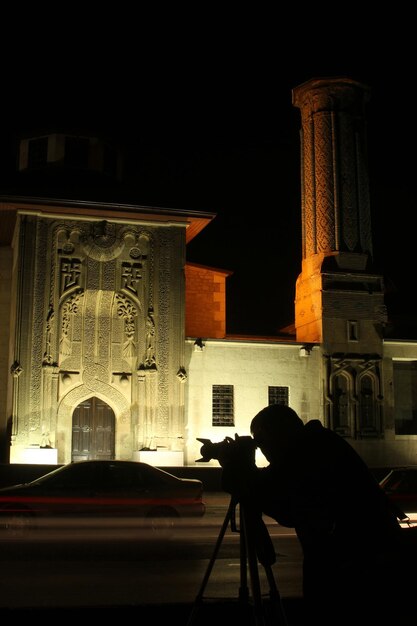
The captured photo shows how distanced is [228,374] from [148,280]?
14.4ft

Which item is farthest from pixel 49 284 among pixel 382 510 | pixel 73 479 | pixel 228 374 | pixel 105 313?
pixel 382 510

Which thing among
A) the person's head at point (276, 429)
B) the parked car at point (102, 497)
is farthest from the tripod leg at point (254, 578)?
the parked car at point (102, 497)

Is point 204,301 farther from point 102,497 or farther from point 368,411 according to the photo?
point 102,497

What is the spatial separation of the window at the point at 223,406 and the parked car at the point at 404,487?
12200mm

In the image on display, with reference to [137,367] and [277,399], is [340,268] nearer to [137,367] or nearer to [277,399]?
[277,399]

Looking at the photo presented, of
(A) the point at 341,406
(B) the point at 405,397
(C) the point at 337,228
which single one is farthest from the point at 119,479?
(B) the point at 405,397

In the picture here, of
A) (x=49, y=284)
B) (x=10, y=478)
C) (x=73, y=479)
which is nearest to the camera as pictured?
(x=73, y=479)

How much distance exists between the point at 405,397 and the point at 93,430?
12314 millimetres

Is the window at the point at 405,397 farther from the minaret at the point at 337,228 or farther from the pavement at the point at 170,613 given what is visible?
the pavement at the point at 170,613

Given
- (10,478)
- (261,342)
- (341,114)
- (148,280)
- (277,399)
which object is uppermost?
(341,114)

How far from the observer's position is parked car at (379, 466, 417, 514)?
17.2 meters

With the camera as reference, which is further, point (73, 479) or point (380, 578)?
point (73, 479)

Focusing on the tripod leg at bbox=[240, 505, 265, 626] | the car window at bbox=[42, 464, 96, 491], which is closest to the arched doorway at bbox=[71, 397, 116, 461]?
the car window at bbox=[42, 464, 96, 491]

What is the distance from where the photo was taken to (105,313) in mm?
29234
